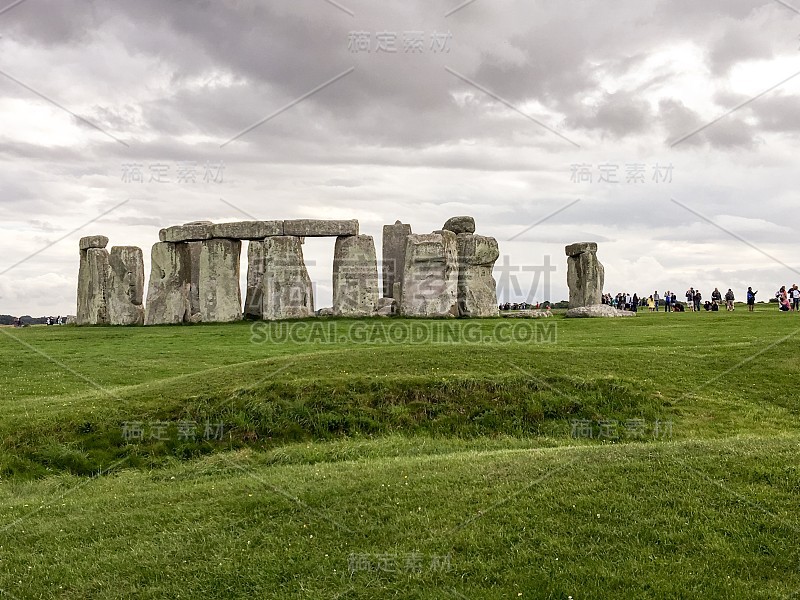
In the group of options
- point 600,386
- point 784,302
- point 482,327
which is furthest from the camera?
point 784,302

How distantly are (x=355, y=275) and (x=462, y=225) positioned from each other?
574 centimetres

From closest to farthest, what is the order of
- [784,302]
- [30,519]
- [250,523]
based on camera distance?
[250,523], [30,519], [784,302]

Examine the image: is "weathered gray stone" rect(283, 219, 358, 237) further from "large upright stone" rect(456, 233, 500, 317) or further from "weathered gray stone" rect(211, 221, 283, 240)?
"large upright stone" rect(456, 233, 500, 317)

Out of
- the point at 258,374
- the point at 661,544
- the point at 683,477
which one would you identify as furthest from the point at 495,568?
the point at 258,374

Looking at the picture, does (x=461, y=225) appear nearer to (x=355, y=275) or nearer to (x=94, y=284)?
(x=355, y=275)

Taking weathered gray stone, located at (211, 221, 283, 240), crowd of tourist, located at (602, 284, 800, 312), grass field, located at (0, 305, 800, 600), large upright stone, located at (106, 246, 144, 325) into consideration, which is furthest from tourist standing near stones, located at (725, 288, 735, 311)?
large upright stone, located at (106, 246, 144, 325)

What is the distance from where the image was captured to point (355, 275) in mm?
35469

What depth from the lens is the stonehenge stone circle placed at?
130 feet

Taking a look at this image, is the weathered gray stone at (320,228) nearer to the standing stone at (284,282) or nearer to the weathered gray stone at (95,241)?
the standing stone at (284,282)

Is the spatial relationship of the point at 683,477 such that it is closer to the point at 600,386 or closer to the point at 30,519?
the point at 600,386

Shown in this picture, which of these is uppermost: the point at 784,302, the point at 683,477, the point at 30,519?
the point at 784,302

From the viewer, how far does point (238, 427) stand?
16328mm

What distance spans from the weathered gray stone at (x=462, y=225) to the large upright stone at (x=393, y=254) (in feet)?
10.9

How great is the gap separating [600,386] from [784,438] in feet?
15.5
